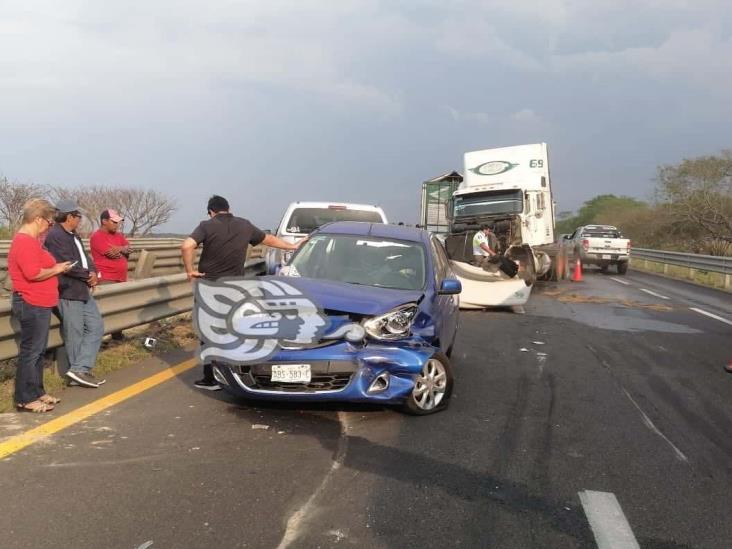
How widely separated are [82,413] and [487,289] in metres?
9.19

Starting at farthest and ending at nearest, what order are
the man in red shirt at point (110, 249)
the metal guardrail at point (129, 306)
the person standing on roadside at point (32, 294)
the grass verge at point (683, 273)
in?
the grass verge at point (683, 273)
the man in red shirt at point (110, 249)
the metal guardrail at point (129, 306)
the person standing on roadside at point (32, 294)

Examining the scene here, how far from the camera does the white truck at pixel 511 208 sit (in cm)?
1739

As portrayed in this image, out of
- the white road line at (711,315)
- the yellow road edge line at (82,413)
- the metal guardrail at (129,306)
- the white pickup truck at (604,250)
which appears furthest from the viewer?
the white pickup truck at (604,250)

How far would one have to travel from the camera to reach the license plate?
16.1ft

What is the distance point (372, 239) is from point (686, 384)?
3.62 metres

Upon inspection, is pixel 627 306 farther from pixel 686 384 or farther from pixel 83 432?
pixel 83 432

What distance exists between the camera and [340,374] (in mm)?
4922

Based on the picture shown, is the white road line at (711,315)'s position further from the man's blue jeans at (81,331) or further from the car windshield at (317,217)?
the man's blue jeans at (81,331)

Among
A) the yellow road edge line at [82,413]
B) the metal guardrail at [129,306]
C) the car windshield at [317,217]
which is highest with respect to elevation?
the car windshield at [317,217]

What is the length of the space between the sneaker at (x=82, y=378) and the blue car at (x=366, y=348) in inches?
60.2

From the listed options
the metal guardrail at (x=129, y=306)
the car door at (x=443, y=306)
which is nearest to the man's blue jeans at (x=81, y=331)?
the metal guardrail at (x=129, y=306)

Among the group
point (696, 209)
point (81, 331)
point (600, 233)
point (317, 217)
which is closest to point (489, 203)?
point (317, 217)

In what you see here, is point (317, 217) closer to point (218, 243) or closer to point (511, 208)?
point (218, 243)

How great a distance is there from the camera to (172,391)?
5984mm
